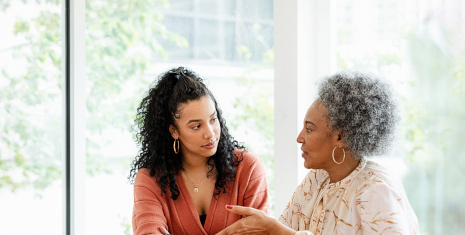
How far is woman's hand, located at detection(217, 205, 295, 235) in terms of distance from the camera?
1706 mm

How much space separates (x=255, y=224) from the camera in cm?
173

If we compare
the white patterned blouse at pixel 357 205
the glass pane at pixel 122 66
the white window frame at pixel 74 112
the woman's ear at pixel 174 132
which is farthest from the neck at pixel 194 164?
the white window frame at pixel 74 112

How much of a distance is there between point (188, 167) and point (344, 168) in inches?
28.9

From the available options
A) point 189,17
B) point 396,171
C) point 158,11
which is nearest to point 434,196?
point 396,171

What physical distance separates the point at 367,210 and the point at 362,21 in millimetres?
946

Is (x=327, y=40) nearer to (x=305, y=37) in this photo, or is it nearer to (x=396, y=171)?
(x=305, y=37)

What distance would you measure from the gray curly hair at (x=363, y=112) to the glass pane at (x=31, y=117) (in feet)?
5.97

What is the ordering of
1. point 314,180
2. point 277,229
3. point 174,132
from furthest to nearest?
1. point 174,132
2. point 314,180
3. point 277,229

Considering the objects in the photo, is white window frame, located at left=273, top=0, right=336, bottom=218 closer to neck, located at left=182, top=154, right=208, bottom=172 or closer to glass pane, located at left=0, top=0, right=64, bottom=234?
neck, located at left=182, top=154, right=208, bottom=172

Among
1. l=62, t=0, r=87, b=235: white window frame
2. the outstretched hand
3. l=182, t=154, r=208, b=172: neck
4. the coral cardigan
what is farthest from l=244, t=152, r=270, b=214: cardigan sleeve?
l=62, t=0, r=87, b=235: white window frame

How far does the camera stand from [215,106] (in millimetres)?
2150

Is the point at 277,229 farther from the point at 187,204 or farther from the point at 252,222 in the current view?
the point at 187,204

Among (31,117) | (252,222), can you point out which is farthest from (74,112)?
(252,222)

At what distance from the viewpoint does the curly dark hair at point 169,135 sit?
208 cm
